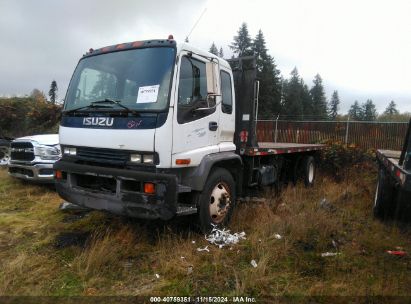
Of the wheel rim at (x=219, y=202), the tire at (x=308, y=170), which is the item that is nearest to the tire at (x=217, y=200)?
the wheel rim at (x=219, y=202)

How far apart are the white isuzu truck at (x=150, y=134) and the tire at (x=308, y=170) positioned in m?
3.94

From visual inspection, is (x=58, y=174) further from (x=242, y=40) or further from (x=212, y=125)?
(x=242, y=40)

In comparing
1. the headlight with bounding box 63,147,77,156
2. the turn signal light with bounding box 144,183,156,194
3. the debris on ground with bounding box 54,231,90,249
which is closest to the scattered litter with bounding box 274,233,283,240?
the turn signal light with bounding box 144,183,156,194

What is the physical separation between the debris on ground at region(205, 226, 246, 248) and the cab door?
1.02 m

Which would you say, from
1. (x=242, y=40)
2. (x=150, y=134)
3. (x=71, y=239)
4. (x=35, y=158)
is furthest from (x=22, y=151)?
(x=242, y=40)

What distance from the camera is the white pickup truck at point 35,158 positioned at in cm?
764

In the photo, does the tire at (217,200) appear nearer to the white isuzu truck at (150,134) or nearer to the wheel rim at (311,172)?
the white isuzu truck at (150,134)

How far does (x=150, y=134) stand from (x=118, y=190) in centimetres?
79

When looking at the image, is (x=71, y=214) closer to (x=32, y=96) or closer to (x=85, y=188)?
(x=85, y=188)

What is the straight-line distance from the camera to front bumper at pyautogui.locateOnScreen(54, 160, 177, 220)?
4203 mm

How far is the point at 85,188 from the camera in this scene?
479 cm

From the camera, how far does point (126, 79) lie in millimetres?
4711

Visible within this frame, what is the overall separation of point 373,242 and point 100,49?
4.61 m

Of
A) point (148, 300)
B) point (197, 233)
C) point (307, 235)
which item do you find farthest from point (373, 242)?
point (148, 300)
